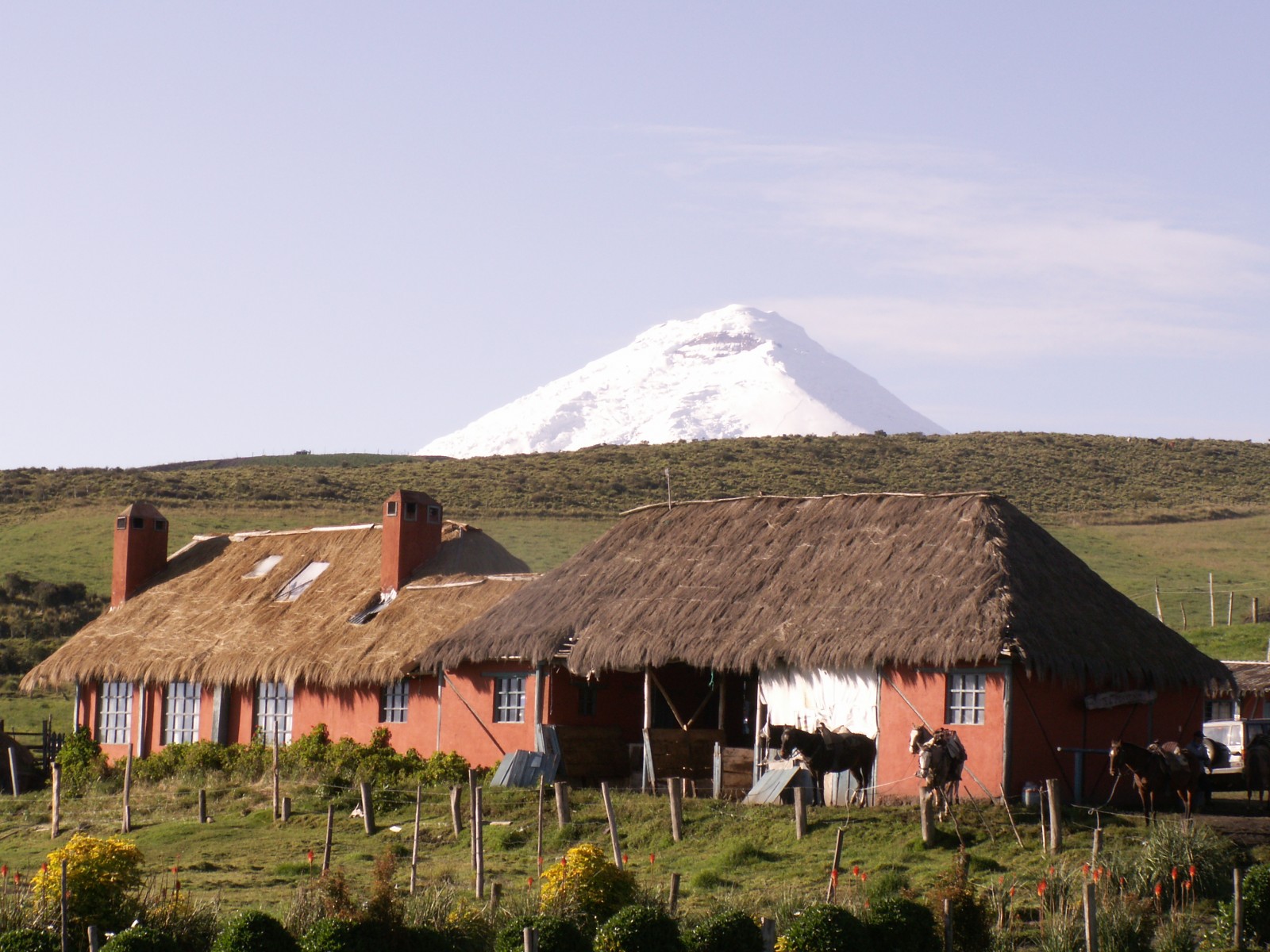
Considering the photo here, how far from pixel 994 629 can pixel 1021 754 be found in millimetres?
1900

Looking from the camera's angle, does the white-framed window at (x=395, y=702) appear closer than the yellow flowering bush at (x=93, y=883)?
No

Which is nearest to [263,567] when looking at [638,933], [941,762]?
[941,762]

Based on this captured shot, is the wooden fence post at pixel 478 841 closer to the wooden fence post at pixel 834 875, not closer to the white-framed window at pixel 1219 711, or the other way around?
the wooden fence post at pixel 834 875

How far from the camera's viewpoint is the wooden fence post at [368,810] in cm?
2402

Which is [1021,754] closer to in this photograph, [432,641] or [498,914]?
[498,914]

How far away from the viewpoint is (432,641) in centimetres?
2981

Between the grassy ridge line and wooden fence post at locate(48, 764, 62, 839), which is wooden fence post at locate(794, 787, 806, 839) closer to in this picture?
wooden fence post at locate(48, 764, 62, 839)

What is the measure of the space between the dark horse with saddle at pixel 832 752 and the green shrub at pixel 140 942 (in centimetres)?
1095

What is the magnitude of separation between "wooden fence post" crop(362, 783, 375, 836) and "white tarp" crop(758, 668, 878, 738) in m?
6.27

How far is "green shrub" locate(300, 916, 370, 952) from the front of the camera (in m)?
14.5

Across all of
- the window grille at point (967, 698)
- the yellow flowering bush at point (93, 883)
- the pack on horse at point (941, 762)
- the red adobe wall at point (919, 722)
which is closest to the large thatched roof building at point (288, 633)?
the red adobe wall at point (919, 722)

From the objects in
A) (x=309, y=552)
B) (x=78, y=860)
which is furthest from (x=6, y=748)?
(x=78, y=860)

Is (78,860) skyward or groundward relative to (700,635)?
groundward

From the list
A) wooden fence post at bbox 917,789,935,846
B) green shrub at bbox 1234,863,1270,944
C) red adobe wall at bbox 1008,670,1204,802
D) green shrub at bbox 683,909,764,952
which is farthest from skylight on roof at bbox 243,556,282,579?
green shrub at bbox 1234,863,1270,944
